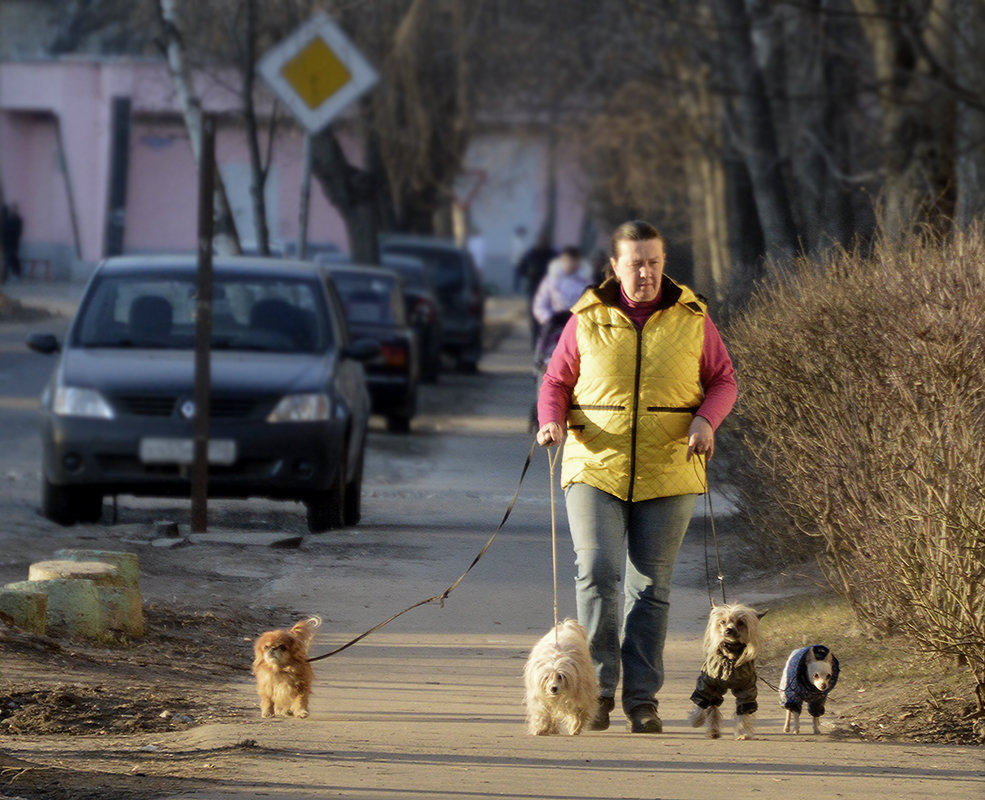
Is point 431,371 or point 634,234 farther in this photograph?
point 431,371

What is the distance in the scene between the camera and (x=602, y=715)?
241 inches

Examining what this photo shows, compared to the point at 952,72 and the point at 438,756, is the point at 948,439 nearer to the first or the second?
the point at 438,756

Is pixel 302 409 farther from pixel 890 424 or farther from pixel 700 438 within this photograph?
pixel 700 438

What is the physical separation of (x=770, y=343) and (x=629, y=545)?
194 centimetres

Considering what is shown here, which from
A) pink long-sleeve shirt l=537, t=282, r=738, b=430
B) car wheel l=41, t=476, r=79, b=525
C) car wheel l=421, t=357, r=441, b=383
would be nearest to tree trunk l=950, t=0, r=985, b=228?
car wheel l=421, t=357, r=441, b=383

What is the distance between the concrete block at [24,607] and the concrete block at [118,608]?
11.7 inches

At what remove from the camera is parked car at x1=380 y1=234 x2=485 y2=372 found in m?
27.9

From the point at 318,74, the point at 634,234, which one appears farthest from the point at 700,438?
the point at 318,74

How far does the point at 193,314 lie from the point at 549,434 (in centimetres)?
594

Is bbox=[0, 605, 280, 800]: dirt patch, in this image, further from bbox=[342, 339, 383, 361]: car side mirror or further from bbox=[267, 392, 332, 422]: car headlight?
bbox=[342, 339, 383, 361]: car side mirror

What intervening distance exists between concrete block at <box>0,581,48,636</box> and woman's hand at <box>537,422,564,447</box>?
2454mm

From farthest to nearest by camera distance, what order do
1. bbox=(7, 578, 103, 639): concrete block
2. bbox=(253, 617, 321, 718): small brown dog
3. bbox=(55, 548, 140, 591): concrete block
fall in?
1. bbox=(55, 548, 140, 591): concrete block
2. bbox=(7, 578, 103, 639): concrete block
3. bbox=(253, 617, 321, 718): small brown dog

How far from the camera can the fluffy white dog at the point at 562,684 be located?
5801 mm

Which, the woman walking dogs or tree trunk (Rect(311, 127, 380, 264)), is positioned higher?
tree trunk (Rect(311, 127, 380, 264))
